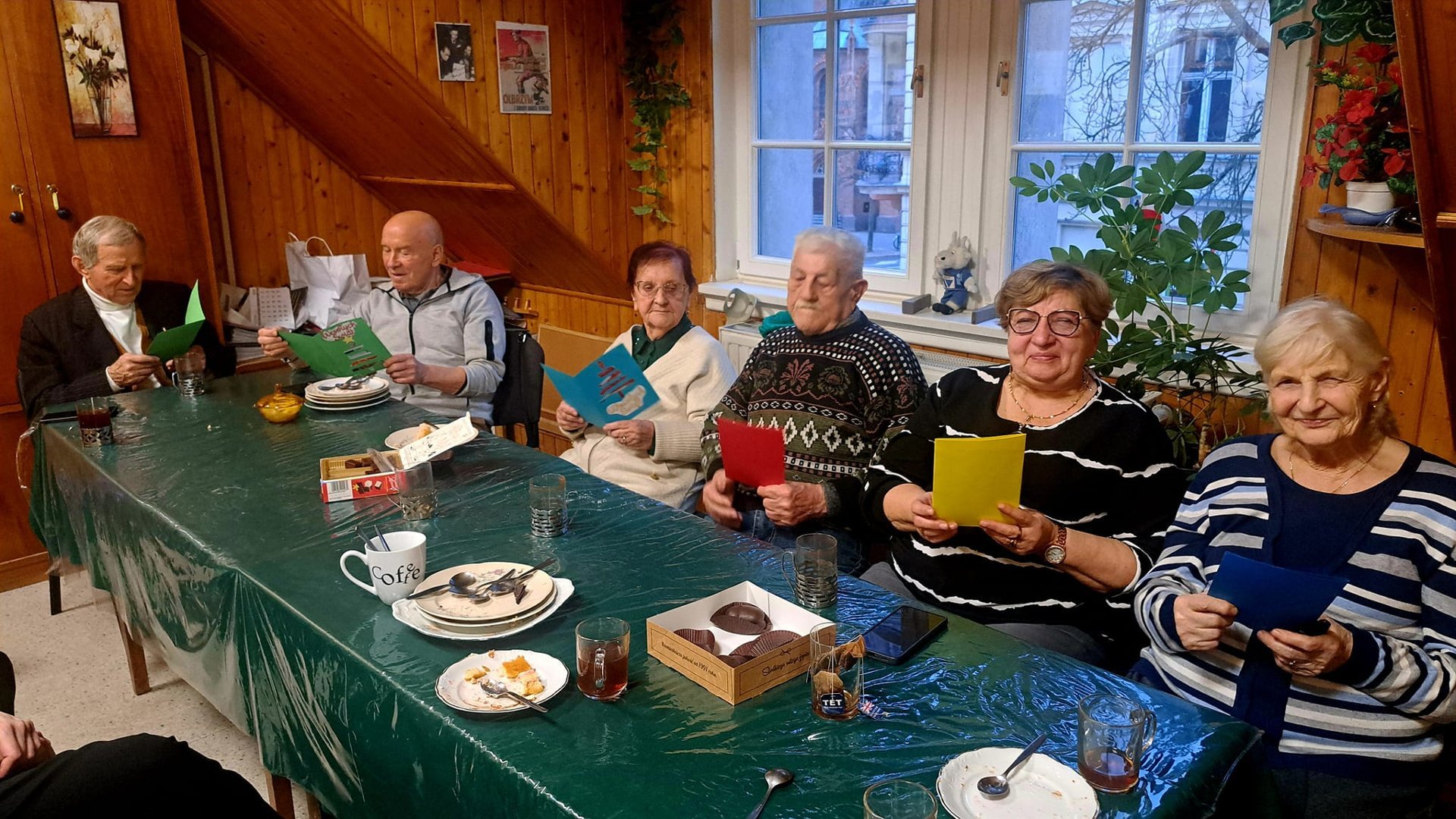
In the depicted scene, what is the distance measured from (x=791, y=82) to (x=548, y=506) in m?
2.25

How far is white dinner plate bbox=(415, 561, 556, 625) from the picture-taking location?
150 centimetres

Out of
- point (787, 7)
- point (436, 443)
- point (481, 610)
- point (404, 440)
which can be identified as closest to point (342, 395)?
point (404, 440)

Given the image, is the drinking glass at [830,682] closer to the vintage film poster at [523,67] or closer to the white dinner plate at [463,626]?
the white dinner plate at [463,626]

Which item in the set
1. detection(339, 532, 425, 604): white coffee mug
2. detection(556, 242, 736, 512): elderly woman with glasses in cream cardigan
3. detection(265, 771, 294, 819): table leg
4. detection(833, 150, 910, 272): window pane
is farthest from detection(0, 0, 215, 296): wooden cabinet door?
detection(339, 532, 425, 604): white coffee mug

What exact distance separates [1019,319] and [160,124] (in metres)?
2.89

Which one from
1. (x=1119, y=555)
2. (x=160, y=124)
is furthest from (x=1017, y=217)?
(x=160, y=124)

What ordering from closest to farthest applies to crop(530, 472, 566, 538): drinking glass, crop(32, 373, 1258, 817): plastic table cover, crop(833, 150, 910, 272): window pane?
crop(32, 373, 1258, 817): plastic table cover
crop(530, 472, 566, 538): drinking glass
crop(833, 150, 910, 272): window pane

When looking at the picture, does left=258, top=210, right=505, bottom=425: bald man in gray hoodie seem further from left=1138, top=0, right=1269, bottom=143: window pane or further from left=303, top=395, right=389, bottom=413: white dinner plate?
left=1138, top=0, right=1269, bottom=143: window pane

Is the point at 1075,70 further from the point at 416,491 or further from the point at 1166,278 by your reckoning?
the point at 416,491

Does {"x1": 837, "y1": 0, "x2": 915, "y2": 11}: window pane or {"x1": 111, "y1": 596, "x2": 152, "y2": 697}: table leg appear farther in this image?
{"x1": 837, "y1": 0, "x2": 915, "y2": 11}: window pane

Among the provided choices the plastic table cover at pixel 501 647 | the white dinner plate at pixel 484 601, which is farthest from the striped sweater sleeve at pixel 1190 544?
the white dinner plate at pixel 484 601

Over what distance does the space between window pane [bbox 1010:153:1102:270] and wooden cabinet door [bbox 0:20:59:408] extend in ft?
9.70

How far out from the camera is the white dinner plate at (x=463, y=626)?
1.49m

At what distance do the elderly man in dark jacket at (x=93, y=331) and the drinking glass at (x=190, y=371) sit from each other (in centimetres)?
14
